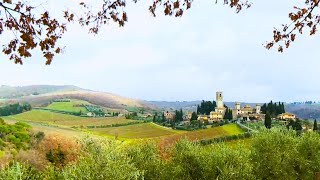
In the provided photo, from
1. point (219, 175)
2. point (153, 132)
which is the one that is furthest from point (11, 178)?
point (153, 132)

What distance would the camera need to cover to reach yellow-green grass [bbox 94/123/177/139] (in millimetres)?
140750

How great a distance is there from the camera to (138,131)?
150m

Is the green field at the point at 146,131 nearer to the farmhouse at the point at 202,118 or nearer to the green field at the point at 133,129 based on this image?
the green field at the point at 133,129

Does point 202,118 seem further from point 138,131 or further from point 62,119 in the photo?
point 62,119

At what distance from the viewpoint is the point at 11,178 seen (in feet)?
82.2

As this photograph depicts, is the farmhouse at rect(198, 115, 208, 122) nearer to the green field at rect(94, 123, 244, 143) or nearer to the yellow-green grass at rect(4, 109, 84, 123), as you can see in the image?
the green field at rect(94, 123, 244, 143)

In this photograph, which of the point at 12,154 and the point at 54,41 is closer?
the point at 54,41

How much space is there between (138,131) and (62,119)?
54644 millimetres

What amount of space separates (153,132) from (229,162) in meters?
109

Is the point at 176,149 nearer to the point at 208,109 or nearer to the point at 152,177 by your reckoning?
the point at 152,177

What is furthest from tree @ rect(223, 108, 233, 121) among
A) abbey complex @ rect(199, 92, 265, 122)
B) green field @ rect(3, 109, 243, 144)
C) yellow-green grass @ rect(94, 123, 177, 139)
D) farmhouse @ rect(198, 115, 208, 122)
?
yellow-green grass @ rect(94, 123, 177, 139)

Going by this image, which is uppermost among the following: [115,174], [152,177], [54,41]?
[54,41]

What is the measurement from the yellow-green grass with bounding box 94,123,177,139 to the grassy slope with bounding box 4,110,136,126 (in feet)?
54.6

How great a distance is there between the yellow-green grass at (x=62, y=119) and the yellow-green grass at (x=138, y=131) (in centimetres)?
1615
